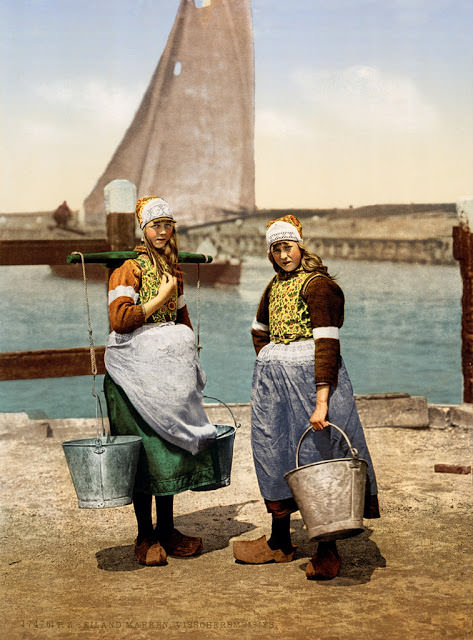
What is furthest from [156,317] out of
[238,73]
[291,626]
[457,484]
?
[238,73]

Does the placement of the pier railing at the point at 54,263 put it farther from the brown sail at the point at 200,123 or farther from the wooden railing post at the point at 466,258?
the brown sail at the point at 200,123

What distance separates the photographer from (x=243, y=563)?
410cm

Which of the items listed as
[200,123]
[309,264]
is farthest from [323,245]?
[309,264]

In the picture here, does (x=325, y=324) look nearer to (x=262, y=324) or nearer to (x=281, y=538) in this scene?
(x=262, y=324)

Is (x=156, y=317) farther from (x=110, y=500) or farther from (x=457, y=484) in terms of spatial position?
(x=457, y=484)

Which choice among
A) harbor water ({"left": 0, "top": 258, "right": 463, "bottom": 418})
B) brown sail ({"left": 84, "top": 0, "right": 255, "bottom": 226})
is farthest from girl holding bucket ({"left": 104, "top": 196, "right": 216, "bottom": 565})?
brown sail ({"left": 84, "top": 0, "right": 255, "bottom": 226})

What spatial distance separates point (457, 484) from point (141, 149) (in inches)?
661

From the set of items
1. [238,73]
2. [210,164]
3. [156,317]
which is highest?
[238,73]

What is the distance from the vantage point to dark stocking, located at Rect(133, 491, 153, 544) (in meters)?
4.05

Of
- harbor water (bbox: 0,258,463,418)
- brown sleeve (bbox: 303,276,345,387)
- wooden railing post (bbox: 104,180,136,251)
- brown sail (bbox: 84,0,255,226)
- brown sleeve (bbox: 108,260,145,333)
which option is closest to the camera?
brown sleeve (bbox: 303,276,345,387)

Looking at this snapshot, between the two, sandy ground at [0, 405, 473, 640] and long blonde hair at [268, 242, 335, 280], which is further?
long blonde hair at [268, 242, 335, 280]

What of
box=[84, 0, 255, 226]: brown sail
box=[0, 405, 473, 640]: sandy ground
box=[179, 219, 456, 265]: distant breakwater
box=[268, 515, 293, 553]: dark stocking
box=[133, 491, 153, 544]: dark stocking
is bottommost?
box=[0, 405, 473, 640]: sandy ground

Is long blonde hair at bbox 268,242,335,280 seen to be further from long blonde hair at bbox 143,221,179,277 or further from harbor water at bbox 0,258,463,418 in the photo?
harbor water at bbox 0,258,463,418

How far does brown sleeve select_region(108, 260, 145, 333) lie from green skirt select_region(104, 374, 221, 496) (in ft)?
0.98
